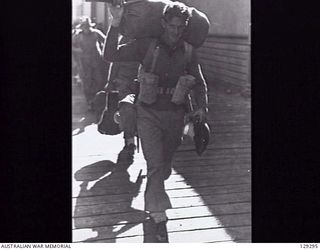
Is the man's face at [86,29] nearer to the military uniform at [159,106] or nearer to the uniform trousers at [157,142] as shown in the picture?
the military uniform at [159,106]

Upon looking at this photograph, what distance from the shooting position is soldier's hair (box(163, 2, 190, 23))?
2.84m

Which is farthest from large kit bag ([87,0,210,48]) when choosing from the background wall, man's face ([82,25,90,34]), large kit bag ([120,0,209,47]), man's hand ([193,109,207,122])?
man's face ([82,25,90,34])

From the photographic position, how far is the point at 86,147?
155 inches

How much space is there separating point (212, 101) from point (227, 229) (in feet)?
7.06

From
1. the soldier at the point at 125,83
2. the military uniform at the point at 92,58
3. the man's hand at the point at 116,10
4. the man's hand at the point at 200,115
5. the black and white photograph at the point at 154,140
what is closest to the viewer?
the man's hand at the point at 116,10

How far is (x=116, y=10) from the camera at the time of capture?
281 cm

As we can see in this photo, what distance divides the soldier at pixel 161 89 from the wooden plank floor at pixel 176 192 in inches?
8.2

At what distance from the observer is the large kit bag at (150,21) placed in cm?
287

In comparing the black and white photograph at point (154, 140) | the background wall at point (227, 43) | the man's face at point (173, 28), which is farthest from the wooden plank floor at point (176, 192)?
the man's face at point (173, 28)
